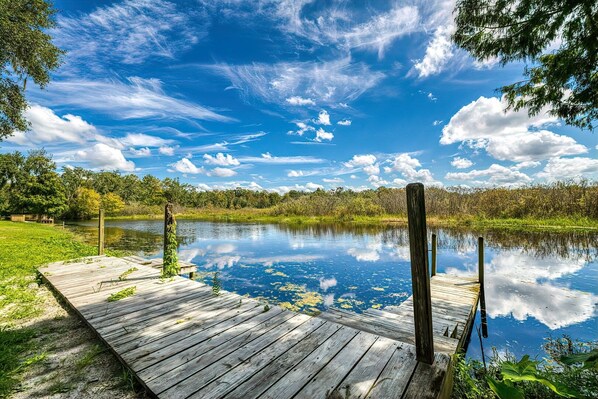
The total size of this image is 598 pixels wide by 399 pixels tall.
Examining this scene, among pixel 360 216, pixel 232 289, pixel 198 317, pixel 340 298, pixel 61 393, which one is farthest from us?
pixel 360 216

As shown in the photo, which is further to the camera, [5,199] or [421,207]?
[5,199]

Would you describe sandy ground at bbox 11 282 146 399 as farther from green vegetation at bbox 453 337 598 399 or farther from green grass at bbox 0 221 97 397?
green vegetation at bbox 453 337 598 399

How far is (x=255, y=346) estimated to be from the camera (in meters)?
2.45

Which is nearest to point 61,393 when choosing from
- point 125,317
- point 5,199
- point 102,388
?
point 102,388

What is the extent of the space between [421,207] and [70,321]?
4.74m

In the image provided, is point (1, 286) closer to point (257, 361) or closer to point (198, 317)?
point (198, 317)

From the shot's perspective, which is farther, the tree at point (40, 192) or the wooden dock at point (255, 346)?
the tree at point (40, 192)

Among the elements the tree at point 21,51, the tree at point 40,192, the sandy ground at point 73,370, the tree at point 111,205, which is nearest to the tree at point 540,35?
the sandy ground at point 73,370

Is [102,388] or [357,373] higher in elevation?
[357,373]

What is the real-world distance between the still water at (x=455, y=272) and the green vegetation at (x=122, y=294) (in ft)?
9.28

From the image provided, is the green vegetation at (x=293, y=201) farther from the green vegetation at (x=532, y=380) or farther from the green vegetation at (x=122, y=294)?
the green vegetation at (x=122, y=294)

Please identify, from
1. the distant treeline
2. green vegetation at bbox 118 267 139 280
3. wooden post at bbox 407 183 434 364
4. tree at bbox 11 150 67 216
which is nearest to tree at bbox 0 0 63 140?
green vegetation at bbox 118 267 139 280

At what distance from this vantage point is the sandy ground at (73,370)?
2.15 meters

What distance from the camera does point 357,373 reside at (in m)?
2.00
